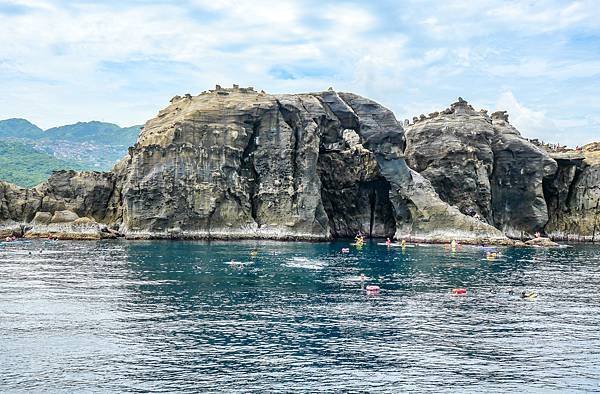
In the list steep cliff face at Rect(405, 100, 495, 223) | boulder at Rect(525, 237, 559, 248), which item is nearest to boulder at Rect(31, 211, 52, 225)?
steep cliff face at Rect(405, 100, 495, 223)

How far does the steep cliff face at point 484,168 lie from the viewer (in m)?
183

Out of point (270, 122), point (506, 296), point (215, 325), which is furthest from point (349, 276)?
point (270, 122)

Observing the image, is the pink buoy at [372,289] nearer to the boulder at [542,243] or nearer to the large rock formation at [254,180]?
the large rock formation at [254,180]

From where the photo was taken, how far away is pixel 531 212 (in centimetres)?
18712

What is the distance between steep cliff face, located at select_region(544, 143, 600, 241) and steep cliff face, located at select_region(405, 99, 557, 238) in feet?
30.9

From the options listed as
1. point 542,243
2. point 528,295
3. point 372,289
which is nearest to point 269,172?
point 542,243

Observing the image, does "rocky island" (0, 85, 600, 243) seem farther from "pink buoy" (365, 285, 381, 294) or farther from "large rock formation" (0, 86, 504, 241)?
"pink buoy" (365, 285, 381, 294)

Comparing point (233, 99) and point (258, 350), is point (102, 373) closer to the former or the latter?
point (258, 350)

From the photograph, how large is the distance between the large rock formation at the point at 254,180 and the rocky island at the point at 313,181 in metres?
0.27

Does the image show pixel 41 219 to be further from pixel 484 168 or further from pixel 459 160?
pixel 484 168

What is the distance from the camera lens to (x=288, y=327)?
210 ft

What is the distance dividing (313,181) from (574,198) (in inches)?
2934

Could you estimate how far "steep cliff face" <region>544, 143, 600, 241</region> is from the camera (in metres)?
189

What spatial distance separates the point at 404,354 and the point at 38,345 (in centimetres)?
2854
